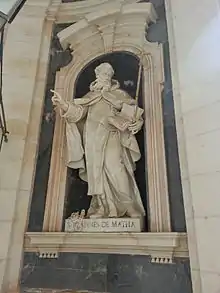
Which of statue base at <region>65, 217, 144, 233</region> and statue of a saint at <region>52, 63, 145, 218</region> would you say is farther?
statue of a saint at <region>52, 63, 145, 218</region>

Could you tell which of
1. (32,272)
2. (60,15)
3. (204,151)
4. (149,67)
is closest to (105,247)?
(32,272)

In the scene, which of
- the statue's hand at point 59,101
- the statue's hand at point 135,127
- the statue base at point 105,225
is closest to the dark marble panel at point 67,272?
the statue base at point 105,225

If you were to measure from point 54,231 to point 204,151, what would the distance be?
1196mm

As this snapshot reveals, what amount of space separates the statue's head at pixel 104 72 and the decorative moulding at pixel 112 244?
1285 millimetres

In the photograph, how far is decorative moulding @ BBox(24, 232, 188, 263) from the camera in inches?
78.5

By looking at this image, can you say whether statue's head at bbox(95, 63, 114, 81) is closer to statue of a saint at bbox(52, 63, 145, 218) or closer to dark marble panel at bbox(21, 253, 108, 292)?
statue of a saint at bbox(52, 63, 145, 218)

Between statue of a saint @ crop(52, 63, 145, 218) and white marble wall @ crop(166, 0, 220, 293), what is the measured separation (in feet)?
1.22

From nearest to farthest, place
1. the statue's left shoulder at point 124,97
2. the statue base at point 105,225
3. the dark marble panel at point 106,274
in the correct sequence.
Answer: the dark marble panel at point 106,274
the statue base at point 105,225
the statue's left shoulder at point 124,97

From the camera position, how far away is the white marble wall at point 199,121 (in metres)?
1.85

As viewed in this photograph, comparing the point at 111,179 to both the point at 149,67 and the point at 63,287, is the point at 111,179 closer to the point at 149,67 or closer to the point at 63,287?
the point at 63,287

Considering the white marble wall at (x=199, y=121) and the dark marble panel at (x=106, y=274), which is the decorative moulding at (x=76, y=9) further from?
the dark marble panel at (x=106, y=274)

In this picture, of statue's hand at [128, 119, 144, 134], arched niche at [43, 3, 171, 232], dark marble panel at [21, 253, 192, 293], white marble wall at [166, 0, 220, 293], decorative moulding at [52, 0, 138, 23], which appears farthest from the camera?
decorative moulding at [52, 0, 138, 23]

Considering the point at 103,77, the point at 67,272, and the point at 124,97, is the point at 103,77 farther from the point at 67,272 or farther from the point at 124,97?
the point at 67,272

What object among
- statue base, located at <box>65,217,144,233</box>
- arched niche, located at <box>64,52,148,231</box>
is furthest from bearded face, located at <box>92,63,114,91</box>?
statue base, located at <box>65,217,144,233</box>
